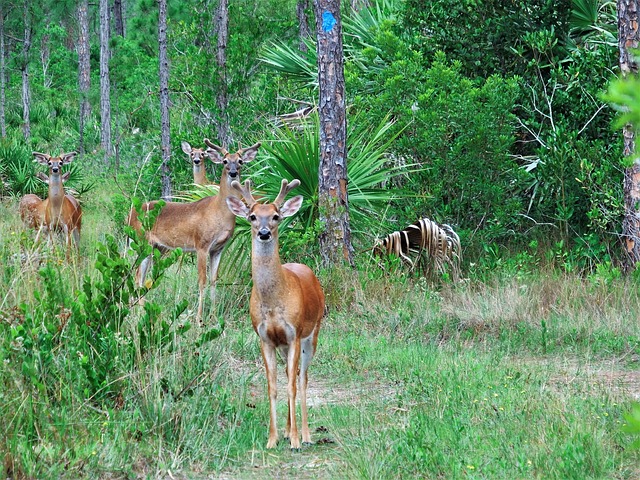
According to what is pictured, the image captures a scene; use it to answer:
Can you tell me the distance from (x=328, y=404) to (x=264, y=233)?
1.63 m

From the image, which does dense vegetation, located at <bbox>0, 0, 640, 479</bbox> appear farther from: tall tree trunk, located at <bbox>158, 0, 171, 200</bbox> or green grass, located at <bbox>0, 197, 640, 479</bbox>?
tall tree trunk, located at <bbox>158, 0, 171, 200</bbox>

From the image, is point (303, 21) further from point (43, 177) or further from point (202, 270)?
point (202, 270)

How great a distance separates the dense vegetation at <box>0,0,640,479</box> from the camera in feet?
19.0

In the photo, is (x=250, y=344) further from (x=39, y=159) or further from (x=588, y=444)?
(x=39, y=159)

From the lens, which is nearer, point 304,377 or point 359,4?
point 304,377

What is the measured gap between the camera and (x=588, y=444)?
5512mm

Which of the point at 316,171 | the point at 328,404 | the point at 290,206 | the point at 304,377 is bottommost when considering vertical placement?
the point at 328,404

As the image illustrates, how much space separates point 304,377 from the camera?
656 cm

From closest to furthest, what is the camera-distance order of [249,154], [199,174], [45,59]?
[249,154]
[199,174]
[45,59]

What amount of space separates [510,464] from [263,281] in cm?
191

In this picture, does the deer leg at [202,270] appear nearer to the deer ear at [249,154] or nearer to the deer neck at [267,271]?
the deer ear at [249,154]

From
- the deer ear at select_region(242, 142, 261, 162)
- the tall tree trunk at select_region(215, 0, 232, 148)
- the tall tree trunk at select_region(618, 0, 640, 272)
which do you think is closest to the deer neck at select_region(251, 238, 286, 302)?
the tall tree trunk at select_region(618, 0, 640, 272)

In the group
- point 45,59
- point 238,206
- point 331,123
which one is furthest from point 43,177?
point 45,59

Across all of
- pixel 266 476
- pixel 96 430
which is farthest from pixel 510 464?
pixel 96 430
